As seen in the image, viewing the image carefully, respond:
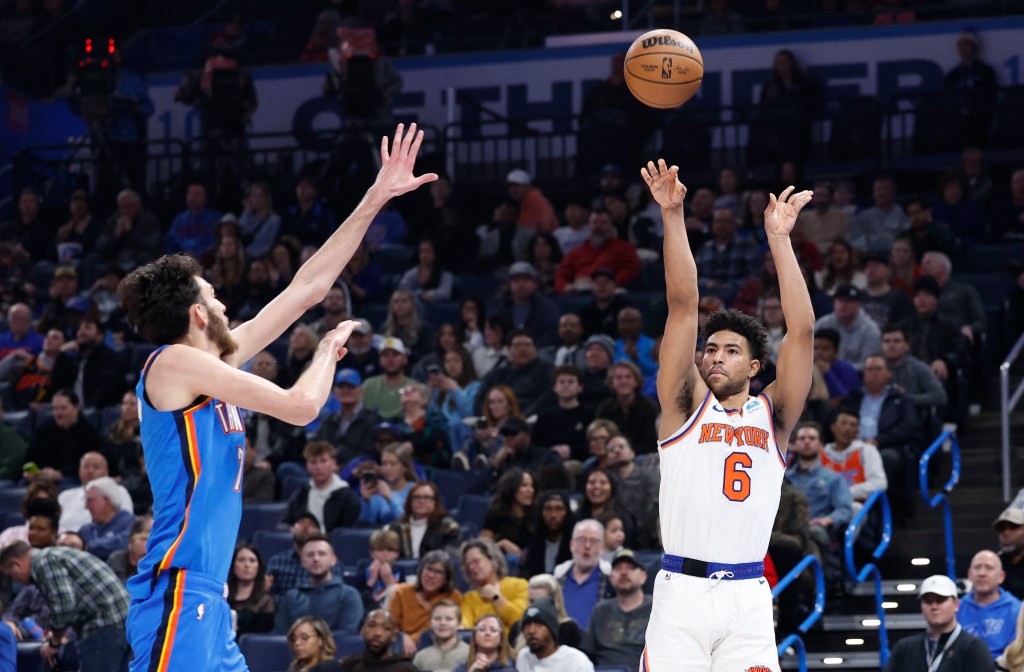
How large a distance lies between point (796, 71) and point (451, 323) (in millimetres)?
5212

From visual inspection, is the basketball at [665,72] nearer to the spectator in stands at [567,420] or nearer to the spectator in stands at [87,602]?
the spectator in stands at [87,602]

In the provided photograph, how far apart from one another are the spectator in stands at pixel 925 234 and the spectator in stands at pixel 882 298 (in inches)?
28.9

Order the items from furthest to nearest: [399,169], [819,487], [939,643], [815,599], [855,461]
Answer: [855,461], [819,487], [815,599], [939,643], [399,169]

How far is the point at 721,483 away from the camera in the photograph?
6.67 meters

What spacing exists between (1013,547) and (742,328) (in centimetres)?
555

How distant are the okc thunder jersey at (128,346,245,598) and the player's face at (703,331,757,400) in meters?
2.23

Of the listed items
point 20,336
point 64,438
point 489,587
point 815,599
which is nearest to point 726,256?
point 815,599

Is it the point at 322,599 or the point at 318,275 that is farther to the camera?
the point at 322,599

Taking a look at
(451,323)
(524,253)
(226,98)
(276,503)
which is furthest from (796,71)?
(276,503)

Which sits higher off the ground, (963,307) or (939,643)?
(963,307)

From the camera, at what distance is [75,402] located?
15164 mm

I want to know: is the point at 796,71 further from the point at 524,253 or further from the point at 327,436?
the point at 327,436

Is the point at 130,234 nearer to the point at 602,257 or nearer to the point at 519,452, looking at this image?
the point at 602,257

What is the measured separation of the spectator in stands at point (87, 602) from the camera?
10852 mm
